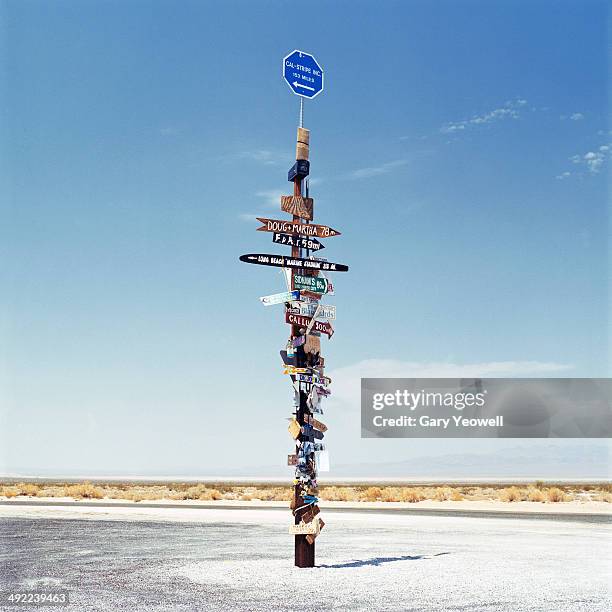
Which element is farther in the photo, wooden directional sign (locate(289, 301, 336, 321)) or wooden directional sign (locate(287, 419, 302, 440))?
wooden directional sign (locate(289, 301, 336, 321))

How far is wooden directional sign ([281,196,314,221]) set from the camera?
1404 centimetres

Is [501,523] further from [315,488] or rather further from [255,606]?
[255,606]

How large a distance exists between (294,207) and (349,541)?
8785mm

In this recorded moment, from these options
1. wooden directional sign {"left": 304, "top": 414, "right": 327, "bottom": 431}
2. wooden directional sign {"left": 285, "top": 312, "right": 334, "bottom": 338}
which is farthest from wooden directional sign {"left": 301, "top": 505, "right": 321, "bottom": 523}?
wooden directional sign {"left": 285, "top": 312, "right": 334, "bottom": 338}

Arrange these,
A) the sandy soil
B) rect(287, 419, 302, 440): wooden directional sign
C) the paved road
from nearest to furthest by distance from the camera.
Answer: the paved road → rect(287, 419, 302, 440): wooden directional sign → the sandy soil

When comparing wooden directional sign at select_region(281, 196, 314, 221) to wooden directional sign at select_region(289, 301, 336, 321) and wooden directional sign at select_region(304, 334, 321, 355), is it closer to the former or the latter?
wooden directional sign at select_region(289, 301, 336, 321)

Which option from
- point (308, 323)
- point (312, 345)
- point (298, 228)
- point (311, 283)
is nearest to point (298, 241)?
point (298, 228)

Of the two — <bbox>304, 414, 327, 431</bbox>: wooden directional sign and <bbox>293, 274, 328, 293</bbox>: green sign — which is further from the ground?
<bbox>293, 274, 328, 293</bbox>: green sign

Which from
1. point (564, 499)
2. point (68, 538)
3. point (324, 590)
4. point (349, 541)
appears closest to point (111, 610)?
point (324, 590)

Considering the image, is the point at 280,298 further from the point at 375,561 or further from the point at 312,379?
the point at 375,561

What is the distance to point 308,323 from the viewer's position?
13.7m

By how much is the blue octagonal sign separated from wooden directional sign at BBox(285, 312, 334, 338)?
13.4 feet

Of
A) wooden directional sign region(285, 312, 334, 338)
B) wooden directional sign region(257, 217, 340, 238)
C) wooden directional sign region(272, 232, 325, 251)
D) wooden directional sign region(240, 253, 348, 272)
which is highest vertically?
wooden directional sign region(257, 217, 340, 238)

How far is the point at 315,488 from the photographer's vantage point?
1376 centimetres
